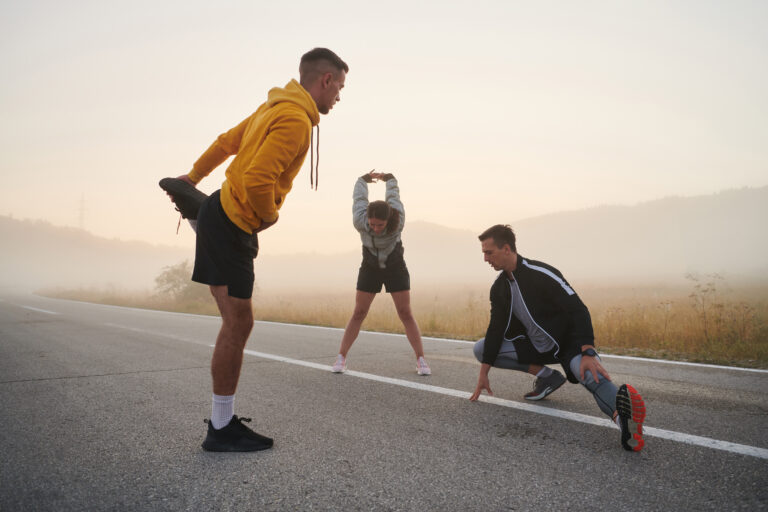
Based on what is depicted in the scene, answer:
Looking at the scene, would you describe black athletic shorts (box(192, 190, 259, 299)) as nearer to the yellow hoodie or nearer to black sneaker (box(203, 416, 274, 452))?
the yellow hoodie

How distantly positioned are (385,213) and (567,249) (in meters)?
164

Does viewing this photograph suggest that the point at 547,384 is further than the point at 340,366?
No

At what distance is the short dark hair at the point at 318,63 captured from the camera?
2775 millimetres

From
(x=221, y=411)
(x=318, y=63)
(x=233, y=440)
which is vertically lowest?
(x=233, y=440)

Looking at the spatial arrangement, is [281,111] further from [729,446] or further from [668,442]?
[729,446]

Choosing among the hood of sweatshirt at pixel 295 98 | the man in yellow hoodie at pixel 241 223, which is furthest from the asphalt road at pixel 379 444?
the hood of sweatshirt at pixel 295 98

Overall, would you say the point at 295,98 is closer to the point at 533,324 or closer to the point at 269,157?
the point at 269,157

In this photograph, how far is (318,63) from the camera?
278cm

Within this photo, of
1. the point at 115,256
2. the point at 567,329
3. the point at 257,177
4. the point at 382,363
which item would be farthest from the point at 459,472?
the point at 115,256

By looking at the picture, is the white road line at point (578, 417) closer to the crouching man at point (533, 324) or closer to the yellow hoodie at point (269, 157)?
the crouching man at point (533, 324)

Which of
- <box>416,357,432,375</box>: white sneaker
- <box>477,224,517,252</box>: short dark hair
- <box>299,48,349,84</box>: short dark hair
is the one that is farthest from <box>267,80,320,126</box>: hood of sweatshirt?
<box>416,357,432,375</box>: white sneaker

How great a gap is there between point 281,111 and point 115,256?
199 metres

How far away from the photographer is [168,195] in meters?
2.90

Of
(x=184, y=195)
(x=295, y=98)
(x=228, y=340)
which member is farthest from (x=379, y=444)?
(x=295, y=98)
